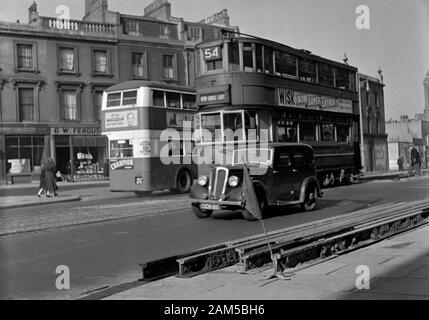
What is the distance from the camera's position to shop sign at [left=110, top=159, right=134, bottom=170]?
824 inches

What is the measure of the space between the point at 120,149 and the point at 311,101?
756cm

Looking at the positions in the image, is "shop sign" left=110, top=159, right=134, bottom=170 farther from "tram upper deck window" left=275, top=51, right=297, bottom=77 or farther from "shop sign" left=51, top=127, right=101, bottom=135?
"shop sign" left=51, top=127, right=101, bottom=135

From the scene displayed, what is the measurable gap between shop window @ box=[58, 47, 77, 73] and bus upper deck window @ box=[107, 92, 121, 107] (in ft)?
50.4

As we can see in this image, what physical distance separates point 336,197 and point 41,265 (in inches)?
471

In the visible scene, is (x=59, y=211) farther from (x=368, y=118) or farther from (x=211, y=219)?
(x=368, y=118)

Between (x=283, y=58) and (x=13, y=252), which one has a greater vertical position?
(x=283, y=58)

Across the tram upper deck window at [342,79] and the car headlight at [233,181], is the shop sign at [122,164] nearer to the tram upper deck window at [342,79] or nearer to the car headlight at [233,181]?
the tram upper deck window at [342,79]

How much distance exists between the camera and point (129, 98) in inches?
812

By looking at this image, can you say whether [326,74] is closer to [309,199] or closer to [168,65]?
[309,199]

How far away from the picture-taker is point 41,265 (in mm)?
7910

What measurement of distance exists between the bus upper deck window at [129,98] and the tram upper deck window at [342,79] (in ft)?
25.8

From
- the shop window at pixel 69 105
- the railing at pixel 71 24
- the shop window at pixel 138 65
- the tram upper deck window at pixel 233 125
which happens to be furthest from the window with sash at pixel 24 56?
the tram upper deck window at pixel 233 125

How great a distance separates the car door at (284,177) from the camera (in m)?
13.0
